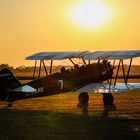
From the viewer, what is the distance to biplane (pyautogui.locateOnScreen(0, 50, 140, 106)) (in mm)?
21188

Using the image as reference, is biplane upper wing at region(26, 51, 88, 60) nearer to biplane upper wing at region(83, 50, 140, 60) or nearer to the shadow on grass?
biplane upper wing at region(83, 50, 140, 60)

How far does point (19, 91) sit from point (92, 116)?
4916 mm

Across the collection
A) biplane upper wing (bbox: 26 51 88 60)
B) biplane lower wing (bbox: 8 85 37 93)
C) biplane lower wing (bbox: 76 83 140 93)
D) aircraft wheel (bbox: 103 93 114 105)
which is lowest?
aircraft wheel (bbox: 103 93 114 105)

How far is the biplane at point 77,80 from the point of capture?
21.2m

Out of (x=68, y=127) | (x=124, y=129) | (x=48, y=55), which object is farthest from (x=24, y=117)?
(x=48, y=55)

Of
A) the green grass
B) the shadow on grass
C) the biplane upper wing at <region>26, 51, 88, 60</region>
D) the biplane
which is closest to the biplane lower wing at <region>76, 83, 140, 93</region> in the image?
the biplane

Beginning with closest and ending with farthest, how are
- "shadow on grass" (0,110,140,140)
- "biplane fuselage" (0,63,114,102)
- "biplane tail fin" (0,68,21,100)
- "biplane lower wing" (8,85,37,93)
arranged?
"shadow on grass" (0,110,140,140), "biplane tail fin" (0,68,21,100), "biplane lower wing" (8,85,37,93), "biplane fuselage" (0,63,114,102)

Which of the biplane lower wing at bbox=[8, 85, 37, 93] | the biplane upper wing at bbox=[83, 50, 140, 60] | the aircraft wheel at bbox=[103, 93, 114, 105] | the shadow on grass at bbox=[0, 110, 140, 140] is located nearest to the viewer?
the shadow on grass at bbox=[0, 110, 140, 140]

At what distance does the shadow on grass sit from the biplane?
2.79m

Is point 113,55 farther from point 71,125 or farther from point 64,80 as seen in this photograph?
point 71,125

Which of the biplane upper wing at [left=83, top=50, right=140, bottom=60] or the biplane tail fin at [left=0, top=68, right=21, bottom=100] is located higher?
the biplane upper wing at [left=83, top=50, right=140, bottom=60]

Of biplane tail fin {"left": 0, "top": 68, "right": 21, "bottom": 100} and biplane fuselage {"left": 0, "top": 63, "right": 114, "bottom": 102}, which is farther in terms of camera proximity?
biplane fuselage {"left": 0, "top": 63, "right": 114, "bottom": 102}

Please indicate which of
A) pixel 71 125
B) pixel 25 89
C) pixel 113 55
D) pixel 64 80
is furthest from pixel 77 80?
pixel 71 125

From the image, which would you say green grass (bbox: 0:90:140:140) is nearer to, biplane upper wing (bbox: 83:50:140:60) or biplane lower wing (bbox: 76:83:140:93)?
biplane lower wing (bbox: 76:83:140:93)
